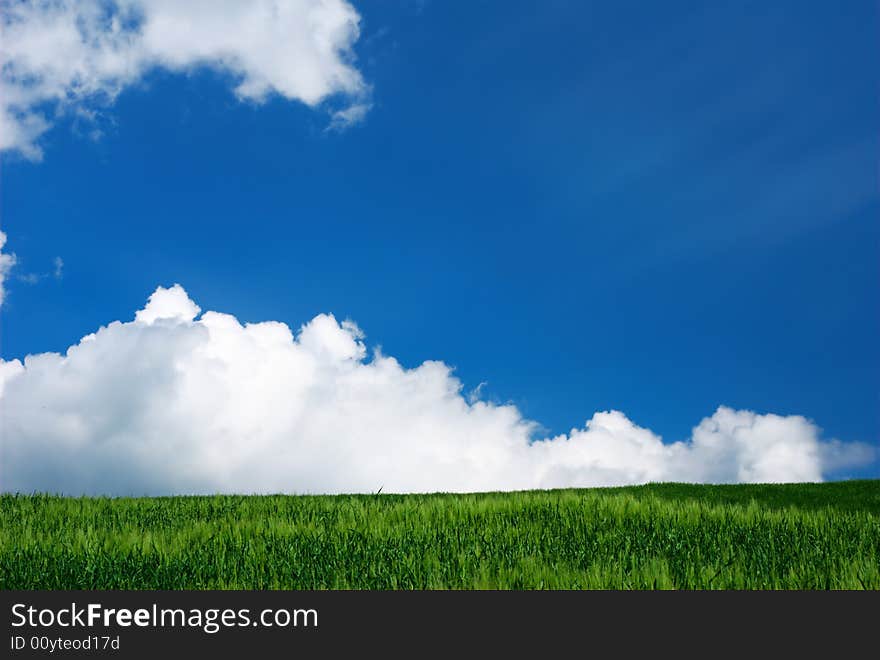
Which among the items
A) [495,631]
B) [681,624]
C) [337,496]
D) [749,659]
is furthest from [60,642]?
[337,496]

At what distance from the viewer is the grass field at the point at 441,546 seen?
6703 mm

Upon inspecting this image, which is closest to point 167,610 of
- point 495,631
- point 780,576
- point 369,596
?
point 369,596

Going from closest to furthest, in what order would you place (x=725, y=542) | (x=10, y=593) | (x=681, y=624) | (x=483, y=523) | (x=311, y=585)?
(x=681, y=624) < (x=10, y=593) < (x=311, y=585) < (x=725, y=542) < (x=483, y=523)

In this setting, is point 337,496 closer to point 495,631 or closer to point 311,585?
point 311,585

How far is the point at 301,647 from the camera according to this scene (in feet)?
16.1

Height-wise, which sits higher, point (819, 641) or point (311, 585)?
point (311, 585)

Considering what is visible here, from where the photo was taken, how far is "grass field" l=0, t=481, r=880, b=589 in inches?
264

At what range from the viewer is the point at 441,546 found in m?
Answer: 8.20

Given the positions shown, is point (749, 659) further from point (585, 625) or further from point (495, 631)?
point (495, 631)

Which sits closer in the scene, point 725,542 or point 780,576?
point 780,576

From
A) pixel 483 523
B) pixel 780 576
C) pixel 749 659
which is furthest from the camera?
pixel 483 523

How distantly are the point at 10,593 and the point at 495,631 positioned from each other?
166 inches

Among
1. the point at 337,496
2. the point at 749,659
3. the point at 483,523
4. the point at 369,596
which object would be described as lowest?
the point at 749,659

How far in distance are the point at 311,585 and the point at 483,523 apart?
4.05 metres
